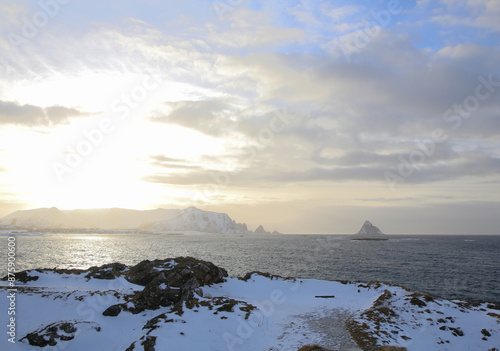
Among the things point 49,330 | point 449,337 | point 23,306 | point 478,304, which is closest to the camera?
point 49,330

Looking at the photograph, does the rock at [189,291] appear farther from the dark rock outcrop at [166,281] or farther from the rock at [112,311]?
the rock at [112,311]

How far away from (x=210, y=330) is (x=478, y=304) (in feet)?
77.8

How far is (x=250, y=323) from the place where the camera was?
2061 centimetres

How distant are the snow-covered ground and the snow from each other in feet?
0.19

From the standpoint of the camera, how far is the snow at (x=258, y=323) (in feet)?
58.1

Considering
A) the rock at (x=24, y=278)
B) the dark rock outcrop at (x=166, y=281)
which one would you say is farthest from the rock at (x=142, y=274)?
the rock at (x=24, y=278)

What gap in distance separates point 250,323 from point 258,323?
0.72 meters

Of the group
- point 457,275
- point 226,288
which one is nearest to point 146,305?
point 226,288

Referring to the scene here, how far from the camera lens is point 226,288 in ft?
102

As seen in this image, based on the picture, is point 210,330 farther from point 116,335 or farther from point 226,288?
point 226,288

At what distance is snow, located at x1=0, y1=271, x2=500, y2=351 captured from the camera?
17.7 metres

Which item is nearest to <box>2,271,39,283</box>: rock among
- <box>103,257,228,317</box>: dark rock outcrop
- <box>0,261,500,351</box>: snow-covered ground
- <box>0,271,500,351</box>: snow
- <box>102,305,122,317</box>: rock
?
<box>0,261,500,351</box>: snow-covered ground

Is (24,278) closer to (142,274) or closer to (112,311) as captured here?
(142,274)

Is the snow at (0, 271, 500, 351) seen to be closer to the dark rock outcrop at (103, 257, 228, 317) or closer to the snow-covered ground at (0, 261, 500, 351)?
the snow-covered ground at (0, 261, 500, 351)
